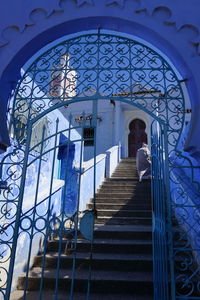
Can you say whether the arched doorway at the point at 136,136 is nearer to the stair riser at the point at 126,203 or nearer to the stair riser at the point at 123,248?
the stair riser at the point at 126,203

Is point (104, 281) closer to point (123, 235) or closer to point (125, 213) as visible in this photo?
point (123, 235)

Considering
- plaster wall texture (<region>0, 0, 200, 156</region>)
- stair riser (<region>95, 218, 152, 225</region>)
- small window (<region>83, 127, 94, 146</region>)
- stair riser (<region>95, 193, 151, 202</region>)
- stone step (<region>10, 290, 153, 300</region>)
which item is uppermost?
plaster wall texture (<region>0, 0, 200, 156</region>)

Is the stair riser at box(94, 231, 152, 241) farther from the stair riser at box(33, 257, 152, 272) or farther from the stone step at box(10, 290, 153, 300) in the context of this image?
the stone step at box(10, 290, 153, 300)

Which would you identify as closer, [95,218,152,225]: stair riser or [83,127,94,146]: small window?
[83,127,94,146]: small window

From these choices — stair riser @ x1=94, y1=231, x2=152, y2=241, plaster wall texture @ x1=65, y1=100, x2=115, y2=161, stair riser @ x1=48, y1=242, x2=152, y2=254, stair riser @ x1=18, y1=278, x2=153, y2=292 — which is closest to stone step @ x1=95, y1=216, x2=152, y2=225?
stair riser @ x1=94, y1=231, x2=152, y2=241

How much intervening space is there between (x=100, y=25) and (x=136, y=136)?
34.6ft

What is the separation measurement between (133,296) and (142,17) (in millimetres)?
3556

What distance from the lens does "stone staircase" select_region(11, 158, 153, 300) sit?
10.3ft

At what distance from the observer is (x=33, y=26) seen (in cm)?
279

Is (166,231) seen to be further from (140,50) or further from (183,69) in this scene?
(140,50)

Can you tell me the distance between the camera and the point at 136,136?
43.4ft

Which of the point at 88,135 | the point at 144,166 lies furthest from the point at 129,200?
the point at 88,135

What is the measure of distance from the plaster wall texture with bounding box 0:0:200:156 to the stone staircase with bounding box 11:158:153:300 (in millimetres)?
2258

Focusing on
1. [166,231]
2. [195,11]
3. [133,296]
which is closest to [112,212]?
[133,296]
